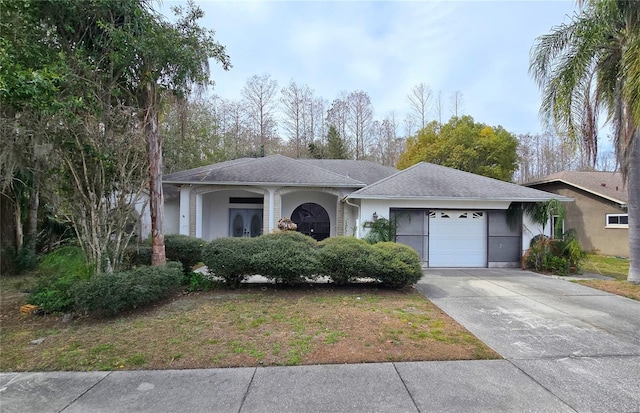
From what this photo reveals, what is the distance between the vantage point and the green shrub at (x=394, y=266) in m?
7.47

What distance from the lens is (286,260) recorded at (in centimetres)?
720

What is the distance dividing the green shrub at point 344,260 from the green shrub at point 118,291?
137 inches

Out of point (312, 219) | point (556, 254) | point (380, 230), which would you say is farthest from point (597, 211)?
point (312, 219)

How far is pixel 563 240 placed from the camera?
11.0 m

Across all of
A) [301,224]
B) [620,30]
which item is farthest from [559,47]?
[301,224]

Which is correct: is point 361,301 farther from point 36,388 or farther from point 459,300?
point 36,388

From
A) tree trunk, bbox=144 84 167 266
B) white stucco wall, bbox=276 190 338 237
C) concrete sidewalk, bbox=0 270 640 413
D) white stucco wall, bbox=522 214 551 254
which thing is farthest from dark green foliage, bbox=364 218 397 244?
tree trunk, bbox=144 84 167 266

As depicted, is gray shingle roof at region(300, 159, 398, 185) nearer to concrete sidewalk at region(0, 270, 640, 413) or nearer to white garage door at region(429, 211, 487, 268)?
white garage door at region(429, 211, 487, 268)

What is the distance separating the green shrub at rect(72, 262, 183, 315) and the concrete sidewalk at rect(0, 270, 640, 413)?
1684mm

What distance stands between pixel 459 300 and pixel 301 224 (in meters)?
9.40

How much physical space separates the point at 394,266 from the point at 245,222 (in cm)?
1020

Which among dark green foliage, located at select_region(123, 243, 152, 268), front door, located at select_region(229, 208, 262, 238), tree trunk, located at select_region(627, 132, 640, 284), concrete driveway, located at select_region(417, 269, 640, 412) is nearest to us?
concrete driveway, located at select_region(417, 269, 640, 412)

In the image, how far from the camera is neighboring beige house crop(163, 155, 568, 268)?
11562mm

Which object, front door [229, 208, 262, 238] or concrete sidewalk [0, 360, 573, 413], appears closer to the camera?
concrete sidewalk [0, 360, 573, 413]
